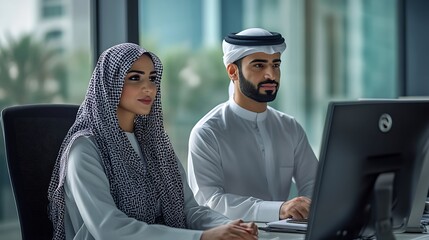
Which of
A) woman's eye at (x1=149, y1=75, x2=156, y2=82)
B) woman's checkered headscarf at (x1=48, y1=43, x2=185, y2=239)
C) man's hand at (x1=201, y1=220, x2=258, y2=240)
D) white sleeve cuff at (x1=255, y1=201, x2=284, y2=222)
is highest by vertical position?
woman's eye at (x1=149, y1=75, x2=156, y2=82)

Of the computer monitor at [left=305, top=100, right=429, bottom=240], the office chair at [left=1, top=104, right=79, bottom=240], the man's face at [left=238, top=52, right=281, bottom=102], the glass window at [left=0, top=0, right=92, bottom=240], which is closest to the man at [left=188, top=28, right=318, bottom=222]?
the man's face at [left=238, top=52, right=281, bottom=102]

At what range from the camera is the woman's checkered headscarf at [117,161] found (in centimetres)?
249

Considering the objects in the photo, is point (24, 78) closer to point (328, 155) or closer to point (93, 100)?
point (93, 100)

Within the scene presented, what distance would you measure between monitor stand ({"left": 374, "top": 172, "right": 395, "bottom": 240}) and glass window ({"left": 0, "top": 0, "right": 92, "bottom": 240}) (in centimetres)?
209

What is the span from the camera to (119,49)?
8.39ft

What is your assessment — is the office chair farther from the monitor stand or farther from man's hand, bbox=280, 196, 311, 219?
the monitor stand

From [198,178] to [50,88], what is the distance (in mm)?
1034

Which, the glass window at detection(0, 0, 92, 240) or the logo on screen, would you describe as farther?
the glass window at detection(0, 0, 92, 240)

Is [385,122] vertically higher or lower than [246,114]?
higher

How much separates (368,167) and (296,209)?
2.94ft

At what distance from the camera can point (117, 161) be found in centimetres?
249

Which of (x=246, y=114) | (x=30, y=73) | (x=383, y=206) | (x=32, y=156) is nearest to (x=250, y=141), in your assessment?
(x=246, y=114)

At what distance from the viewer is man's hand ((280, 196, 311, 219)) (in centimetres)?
271

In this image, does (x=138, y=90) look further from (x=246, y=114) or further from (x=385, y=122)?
(x=385, y=122)
